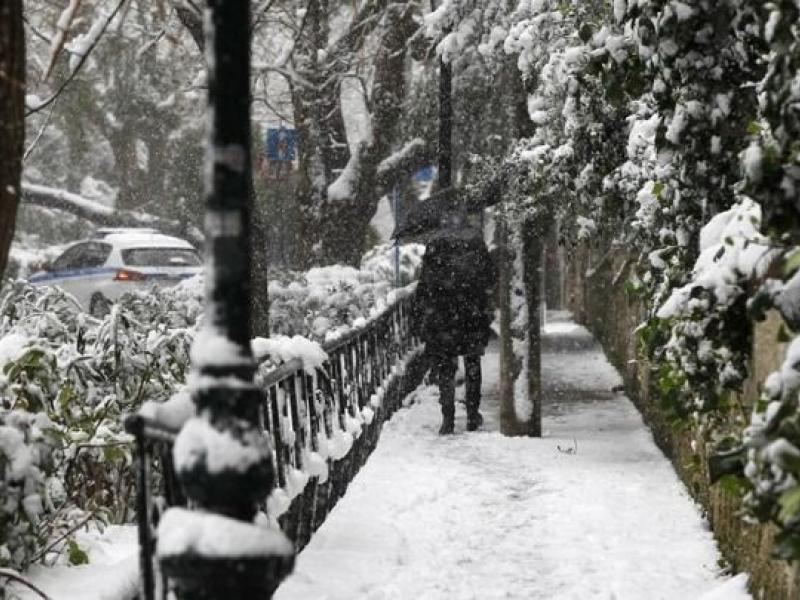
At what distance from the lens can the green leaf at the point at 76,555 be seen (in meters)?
4.51

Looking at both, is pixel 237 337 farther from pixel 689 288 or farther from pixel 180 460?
pixel 689 288

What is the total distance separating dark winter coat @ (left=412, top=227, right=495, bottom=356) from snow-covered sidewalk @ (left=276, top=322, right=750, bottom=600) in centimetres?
89

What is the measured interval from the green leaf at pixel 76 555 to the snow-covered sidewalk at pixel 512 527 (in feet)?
4.39

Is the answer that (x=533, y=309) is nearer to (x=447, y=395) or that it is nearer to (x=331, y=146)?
(x=447, y=395)

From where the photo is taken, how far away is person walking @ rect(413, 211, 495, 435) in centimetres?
1135

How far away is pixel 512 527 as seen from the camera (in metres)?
7.52

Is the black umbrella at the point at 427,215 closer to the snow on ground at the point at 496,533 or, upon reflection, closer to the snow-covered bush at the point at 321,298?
the snow-covered bush at the point at 321,298

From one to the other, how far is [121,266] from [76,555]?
51.4 feet

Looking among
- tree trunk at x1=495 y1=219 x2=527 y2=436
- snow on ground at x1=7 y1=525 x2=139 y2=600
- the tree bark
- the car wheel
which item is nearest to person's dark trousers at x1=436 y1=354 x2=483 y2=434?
tree trunk at x1=495 y1=219 x2=527 y2=436

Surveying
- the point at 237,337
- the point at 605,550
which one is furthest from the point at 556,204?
the point at 237,337

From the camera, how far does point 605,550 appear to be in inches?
270

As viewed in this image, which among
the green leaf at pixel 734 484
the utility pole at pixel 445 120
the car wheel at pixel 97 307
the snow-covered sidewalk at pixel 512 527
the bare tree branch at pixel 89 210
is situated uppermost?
the utility pole at pixel 445 120

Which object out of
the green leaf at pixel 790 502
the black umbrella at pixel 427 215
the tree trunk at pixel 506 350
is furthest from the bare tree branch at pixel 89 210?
the green leaf at pixel 790 502

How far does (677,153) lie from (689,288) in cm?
93
